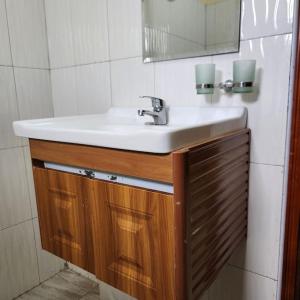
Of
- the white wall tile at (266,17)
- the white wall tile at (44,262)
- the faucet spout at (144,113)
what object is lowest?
the white wall tile at (44,262)

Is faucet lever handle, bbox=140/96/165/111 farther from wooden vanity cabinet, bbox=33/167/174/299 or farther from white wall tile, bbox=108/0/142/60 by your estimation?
wooden vanity cabinet, bbox=33/167/174/299

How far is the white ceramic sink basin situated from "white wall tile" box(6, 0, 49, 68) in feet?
1.90

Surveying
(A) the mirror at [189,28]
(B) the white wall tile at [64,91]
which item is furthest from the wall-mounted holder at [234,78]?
(B) the white wall tile at [64,91]

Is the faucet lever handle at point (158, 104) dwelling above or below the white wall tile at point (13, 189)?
above

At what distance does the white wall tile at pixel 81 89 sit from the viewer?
1.40 m

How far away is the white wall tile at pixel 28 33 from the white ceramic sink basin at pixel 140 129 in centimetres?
58

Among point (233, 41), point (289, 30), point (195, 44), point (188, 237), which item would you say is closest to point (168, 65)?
point (195, 44)

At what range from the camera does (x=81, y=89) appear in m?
1.50

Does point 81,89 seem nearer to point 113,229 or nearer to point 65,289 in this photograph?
point 113,229

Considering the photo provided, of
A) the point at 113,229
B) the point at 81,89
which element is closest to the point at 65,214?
the point at 113,229

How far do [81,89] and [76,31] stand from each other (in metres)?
0.30

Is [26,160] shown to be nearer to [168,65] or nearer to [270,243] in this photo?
[168,65]

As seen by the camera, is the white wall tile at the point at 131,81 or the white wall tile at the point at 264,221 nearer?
the white wall tile at the point at 264,221

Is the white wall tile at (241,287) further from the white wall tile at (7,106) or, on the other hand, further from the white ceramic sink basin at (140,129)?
the white wall tile at (7,106)
